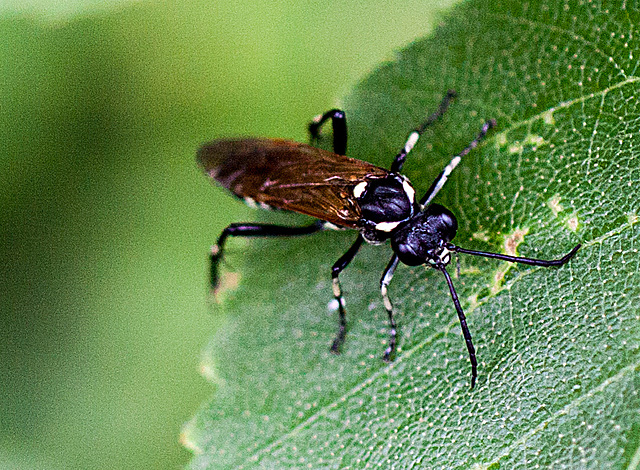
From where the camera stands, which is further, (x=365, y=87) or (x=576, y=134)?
(x=365, y=87)

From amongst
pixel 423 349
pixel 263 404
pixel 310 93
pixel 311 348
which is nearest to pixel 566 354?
pixel 423 349

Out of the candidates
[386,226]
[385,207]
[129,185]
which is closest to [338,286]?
[386,226]

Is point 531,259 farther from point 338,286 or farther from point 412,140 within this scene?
point 338,286

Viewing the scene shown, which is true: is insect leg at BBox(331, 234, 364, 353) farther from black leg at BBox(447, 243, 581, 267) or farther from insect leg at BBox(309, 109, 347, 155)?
black leg at BBox(447, 243, 581, 267)

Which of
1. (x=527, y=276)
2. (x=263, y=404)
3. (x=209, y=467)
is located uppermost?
(x=527, y=276)

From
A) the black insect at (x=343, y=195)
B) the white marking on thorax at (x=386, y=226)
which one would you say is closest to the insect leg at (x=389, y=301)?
the black insect at (x=343, y=195)

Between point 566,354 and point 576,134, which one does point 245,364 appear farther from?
point 576,134

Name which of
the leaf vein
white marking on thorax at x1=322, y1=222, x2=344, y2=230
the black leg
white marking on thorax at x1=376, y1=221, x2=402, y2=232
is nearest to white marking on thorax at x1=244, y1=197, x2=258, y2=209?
white marking on thorax at x1=322, y1=222, x2=344, y2=230
